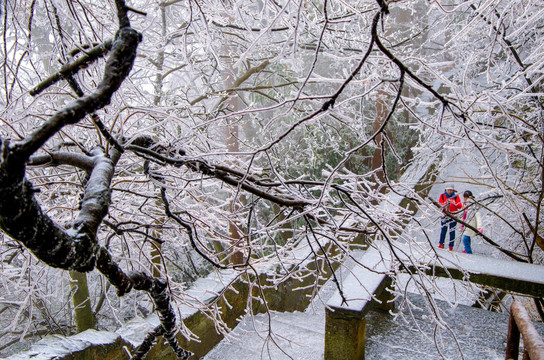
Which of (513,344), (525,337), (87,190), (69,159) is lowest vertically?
(513,344)

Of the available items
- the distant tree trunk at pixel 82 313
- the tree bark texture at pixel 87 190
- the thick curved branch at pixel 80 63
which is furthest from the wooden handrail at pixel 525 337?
the distant tree trunk at pixel 82 313

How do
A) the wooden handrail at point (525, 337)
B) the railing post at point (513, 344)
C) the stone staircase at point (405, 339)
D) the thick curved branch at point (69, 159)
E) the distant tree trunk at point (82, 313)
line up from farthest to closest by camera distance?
1. the distant tree trunk at point (82, 313)
2. the stone staircase at point (405, 339)
3. the railing post at point (513, 344)
4. the wooden handrail at point (525, 337)
5. the thick curved branch at point (69, 159)

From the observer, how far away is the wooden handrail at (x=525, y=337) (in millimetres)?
1712

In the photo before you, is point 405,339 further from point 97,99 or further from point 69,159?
point 97,99

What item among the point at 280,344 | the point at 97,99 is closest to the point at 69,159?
the point at 97,99

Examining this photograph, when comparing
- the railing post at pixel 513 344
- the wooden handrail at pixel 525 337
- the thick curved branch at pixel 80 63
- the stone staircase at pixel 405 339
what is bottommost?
the stone staircase at pixel 405 339

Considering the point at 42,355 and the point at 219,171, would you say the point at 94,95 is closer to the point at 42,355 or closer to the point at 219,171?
the point at 219,171

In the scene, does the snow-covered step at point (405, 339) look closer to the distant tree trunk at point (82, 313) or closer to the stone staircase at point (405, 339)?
the stone staircase at point (405, 339)

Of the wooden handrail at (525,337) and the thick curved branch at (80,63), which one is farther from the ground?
the thick curved branch at (80,63)

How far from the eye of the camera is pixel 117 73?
47.4 inches

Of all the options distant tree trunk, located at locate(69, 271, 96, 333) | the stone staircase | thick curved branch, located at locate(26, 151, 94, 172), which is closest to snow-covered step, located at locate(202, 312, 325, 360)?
the stone staircase

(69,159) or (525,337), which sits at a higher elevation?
(69,159)

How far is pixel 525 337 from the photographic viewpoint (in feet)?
6.25

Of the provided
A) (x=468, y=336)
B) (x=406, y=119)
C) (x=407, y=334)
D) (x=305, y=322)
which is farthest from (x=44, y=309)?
(x=406, y=119)
